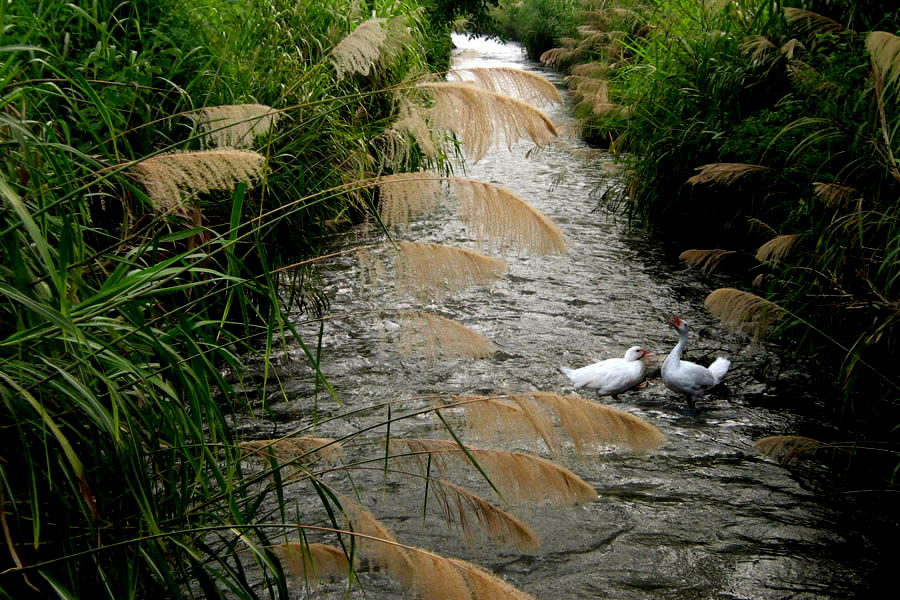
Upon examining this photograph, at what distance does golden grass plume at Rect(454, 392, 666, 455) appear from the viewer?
2.00m

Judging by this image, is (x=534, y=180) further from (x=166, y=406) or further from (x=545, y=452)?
(x=166, y=406)

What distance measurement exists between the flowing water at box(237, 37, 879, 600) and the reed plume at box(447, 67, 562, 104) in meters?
0.83

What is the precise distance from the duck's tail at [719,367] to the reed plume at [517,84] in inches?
121

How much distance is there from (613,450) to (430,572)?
270cm

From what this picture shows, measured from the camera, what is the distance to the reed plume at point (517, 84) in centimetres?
227

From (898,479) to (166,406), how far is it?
136 inches

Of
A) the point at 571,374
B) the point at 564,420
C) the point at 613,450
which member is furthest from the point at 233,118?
the point at 571,374

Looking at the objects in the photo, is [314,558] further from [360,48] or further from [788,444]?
[788,444]

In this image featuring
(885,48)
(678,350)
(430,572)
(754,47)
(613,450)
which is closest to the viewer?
(430,572)

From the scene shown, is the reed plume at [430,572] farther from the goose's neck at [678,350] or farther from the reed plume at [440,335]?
the goose's neck at [678,350]

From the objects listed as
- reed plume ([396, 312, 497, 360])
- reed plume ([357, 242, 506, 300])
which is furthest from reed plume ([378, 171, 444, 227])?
reed plume ([396, 312, 497, 360])

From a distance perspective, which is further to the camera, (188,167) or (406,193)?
(406,193)

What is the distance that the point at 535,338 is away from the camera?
5633 millimetres

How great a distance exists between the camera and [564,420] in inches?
78.5
